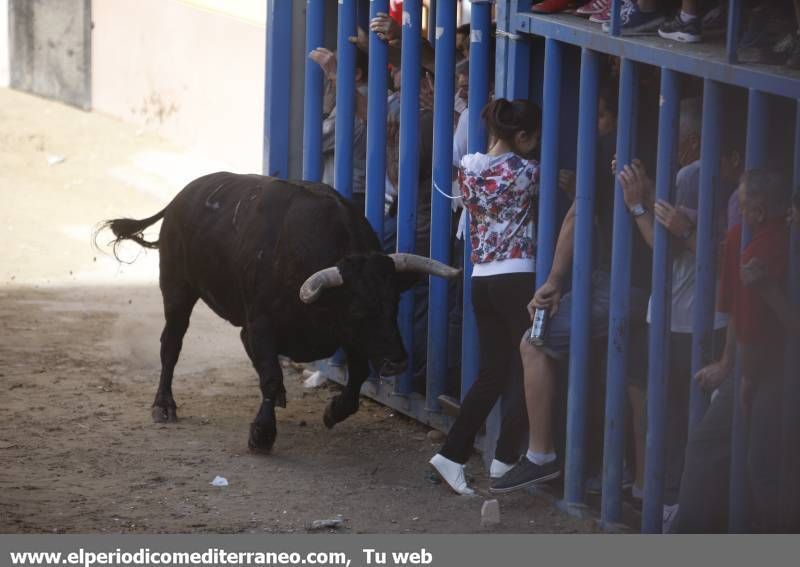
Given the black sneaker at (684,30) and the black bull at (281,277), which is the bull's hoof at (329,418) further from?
the black sneaker at (684,30)

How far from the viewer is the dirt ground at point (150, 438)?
6766 mm

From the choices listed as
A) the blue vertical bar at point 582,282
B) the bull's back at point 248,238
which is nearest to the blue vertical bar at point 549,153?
the blue vertical bar at point 582,282

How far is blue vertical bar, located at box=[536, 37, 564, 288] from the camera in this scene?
6703 millimetres

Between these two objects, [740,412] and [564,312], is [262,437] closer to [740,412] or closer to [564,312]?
[564,312]

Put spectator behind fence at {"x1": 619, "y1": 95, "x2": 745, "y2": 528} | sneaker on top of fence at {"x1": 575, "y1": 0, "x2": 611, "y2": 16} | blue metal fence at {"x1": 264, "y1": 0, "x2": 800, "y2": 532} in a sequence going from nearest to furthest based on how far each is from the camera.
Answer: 1. blue metal fence at {"x1": 264, "y1": 0, "x2": 800, "y2": 532}
2. spectator behind fence at {"x1": 619, "y1": 95, "x2": 745, "y2": 528}
3. sneaker on top of fence at {"x1": 575, "y1": 0, "x2": 611, "y2": 16}

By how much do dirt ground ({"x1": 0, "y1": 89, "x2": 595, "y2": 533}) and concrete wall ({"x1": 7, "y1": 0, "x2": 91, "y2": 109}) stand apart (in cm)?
556

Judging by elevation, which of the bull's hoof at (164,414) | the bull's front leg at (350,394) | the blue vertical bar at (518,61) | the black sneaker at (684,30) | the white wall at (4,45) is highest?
the black sneaker at (684,30)

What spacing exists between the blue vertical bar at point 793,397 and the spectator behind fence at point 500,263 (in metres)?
1.66

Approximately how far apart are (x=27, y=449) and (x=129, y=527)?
1.46 metres

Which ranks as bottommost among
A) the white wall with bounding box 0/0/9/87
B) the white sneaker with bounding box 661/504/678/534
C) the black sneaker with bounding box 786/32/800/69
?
the white wall with bounding box 0/0/9/87

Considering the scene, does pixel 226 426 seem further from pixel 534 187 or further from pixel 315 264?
pixel 534 187

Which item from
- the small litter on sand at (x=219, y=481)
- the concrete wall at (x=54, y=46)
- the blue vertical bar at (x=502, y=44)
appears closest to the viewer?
the blue vertical bar at (x=502, y=44)

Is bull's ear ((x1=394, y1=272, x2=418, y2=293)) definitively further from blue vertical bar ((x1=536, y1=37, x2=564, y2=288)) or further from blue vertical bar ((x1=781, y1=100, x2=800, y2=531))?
blue vertical bar ((x1=781, y1=100, x2=800, y2=531))

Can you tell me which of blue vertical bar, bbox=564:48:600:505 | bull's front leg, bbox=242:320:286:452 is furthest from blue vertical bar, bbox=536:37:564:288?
bull's front leg, bbox=242:320:286:452
